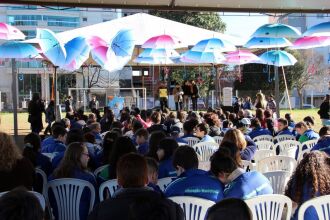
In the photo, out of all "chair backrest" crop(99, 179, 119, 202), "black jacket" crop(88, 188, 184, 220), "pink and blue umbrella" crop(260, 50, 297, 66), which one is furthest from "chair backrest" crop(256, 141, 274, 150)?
"pink and blue umbrella" crop(260, 50, 297, 66)

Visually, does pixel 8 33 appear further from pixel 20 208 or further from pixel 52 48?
pixel 20 208

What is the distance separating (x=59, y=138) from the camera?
7543 millimetres

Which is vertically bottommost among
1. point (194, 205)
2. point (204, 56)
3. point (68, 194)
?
point (68, 194)

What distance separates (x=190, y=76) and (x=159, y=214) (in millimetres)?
33787

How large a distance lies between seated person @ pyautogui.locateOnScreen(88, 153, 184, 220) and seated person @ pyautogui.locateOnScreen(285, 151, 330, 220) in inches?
51.0

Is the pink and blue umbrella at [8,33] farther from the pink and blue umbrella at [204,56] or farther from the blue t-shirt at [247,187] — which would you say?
the blue t-shirt at [247,187]

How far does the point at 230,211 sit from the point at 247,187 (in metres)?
1.88

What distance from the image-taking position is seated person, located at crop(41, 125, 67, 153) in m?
6.93

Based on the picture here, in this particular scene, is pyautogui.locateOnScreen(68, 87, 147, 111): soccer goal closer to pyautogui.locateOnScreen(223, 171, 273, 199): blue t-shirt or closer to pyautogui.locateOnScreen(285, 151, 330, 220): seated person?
pyautogui.locateOnScreen(223, 171, 273, 199): blue t-shirt

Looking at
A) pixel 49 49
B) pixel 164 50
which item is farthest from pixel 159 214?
pixel 164 50

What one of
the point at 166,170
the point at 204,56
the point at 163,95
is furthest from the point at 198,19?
the point at 166,170

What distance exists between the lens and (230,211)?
79.0 inches

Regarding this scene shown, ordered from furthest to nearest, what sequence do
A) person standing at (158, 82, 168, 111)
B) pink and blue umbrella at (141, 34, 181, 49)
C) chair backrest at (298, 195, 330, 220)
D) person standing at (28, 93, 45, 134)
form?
person standing at (158, 82, 168, 111)
person standing at (28, 93, 45, 134)
pink and blue umbrella at (141, 34, 181, 49)
chair backrest at (298, 195, 330, 220)

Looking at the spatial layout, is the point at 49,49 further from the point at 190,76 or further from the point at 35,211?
the point at 190,76
